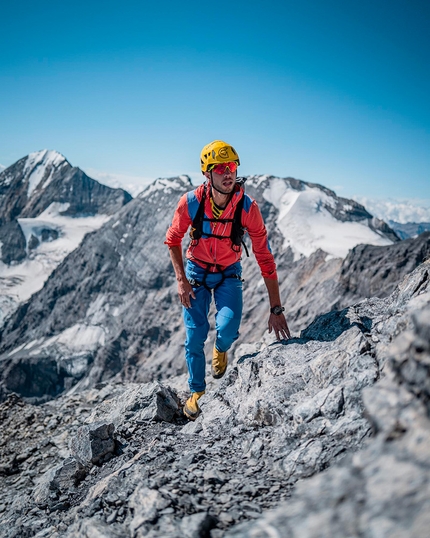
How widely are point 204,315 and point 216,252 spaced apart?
4.24 ft

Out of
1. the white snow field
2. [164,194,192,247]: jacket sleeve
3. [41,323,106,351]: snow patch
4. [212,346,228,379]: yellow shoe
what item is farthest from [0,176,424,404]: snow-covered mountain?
the white snow field

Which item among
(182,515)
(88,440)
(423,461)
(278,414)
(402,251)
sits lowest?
(88,440)

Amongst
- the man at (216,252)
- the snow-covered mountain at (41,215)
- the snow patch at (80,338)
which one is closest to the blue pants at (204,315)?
the man at (216,252)

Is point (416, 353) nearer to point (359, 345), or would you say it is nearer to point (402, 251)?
point (359, 345)

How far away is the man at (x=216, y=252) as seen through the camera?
263 inches

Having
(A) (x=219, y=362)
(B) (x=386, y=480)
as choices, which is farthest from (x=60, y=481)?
(B) (x=386, y=480)

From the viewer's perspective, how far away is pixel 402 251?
3038cm

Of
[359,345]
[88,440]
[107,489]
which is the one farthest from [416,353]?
[88,440]

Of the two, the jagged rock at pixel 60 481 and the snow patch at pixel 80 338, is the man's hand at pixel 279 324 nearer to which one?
the jagged rock at pixel 60 481

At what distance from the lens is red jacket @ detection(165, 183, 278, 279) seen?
6844 millimetres

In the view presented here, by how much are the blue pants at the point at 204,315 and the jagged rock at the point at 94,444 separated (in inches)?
72.8

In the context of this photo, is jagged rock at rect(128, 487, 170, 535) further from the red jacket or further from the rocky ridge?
the red jacket

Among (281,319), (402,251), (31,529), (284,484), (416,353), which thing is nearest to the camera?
(416,353)

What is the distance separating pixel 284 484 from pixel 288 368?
2393 millimetres
